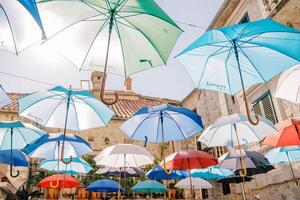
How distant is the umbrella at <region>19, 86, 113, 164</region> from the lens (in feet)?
18.8

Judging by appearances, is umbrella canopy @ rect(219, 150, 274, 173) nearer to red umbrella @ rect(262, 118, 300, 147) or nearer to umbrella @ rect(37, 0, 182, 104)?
red umbrella @ rect(262, 118, 300, 147)

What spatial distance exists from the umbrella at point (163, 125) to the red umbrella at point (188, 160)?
60cm

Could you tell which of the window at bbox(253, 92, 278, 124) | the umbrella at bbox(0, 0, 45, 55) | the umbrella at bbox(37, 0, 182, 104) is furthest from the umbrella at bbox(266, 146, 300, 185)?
the umbrella at bbox(0, 0, 45, 55)

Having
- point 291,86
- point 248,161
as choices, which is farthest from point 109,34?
point 248,161

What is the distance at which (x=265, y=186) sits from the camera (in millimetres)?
10508

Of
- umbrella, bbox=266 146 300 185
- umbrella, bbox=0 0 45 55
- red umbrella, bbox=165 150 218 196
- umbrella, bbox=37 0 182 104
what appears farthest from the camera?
→ umbrella, bbox=266 146 300 185

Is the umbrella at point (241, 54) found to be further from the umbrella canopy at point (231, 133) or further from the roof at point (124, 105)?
the roof at point (124, 105)

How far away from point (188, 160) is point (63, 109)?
3410 mm

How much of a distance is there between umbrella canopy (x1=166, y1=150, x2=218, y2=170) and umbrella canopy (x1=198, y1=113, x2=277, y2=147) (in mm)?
442

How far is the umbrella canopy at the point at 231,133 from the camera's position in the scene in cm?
664

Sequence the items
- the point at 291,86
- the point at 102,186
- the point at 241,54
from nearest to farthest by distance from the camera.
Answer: the point at 241,54 → the point at 291,86 → the point at 102,186

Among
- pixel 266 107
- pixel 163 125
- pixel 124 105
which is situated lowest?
pixel 163 125

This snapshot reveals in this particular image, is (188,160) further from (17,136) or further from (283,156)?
(17,136)

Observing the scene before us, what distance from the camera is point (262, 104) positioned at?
10.9m
